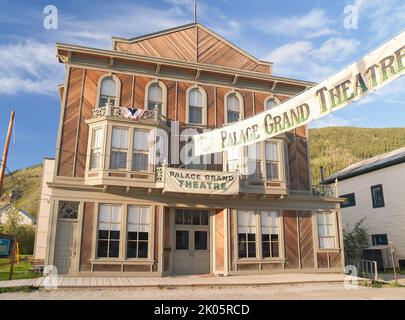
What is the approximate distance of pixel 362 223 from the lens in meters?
28.8

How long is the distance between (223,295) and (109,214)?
7102 millimetres

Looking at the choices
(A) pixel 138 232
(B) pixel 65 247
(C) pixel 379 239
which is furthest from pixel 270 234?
(C) pixel 379 239

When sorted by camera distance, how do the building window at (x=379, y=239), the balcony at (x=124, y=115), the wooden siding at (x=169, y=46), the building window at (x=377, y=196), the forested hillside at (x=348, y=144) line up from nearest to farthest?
the balcony at (x=124, y=115)
the wooden siding at (x=169, y=46)
the building window at (x=379, y=239)
the building window at (x=377, y=196)
the forested hillside at (x=348, y=144)

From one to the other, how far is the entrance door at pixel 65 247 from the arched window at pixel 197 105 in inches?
327

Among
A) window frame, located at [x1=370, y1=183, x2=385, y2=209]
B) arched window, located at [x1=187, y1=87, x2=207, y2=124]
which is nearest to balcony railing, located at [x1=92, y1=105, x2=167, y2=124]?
arched window, located at [x1=187, y1=87, x2=207, y2=124]

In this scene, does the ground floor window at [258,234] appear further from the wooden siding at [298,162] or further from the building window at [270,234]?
the wooden siding at [298,162]

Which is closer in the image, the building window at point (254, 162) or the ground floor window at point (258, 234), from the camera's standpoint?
the ground floor window at point (258, 234)

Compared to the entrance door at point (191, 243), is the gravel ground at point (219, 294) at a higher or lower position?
lower

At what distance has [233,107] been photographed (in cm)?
2044

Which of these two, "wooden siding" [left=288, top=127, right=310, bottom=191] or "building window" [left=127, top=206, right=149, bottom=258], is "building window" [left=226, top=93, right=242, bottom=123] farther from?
"building window" [left=127, top=206, right=149, bottom=258]

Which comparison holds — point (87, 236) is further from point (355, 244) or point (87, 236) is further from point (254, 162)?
point (355, 244)

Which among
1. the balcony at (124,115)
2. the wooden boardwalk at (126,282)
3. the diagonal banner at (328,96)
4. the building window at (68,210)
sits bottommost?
the wooden boardwalk at (126,282)

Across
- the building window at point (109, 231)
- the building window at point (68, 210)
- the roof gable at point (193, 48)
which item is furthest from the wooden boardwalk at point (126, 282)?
the roof gable at point (193, 48)

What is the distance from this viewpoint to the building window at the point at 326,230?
19.9 metres
